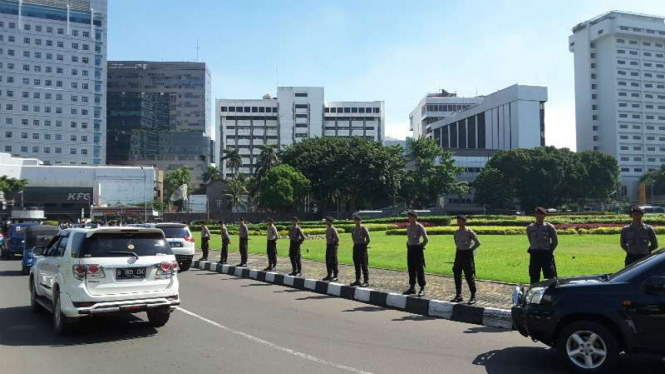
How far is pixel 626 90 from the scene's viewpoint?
119250 mm

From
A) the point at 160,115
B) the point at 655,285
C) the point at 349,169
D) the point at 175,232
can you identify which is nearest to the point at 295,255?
the point at 175,232

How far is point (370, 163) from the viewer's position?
7119 cm

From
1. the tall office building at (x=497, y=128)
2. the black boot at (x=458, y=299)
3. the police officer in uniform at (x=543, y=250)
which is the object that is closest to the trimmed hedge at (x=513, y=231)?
the black boot at (x=458, y=299)

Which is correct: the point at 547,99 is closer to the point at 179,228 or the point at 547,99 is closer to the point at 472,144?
the point at 472,144

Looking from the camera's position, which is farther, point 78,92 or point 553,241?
point 78,92

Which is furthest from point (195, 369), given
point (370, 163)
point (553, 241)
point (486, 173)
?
point (486, 173)

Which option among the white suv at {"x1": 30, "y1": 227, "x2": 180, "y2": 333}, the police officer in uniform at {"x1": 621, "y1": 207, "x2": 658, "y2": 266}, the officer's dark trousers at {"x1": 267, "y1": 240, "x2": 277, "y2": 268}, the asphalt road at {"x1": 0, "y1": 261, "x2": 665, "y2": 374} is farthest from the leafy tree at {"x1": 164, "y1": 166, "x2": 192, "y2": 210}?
the police officer in uniform at {"x1": 621, "y1": 207, "x2": 658, "y2": 266}

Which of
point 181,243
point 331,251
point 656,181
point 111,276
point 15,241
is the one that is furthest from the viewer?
point 656,181

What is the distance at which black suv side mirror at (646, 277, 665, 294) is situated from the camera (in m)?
5.90

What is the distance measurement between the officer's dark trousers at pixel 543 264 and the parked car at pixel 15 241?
22.3 metres

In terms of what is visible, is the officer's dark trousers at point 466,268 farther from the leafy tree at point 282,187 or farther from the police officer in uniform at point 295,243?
the leafy tree at point 282,187

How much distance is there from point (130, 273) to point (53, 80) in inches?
5106

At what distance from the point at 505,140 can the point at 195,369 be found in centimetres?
11869

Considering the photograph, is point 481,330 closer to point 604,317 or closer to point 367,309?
point 367,309
